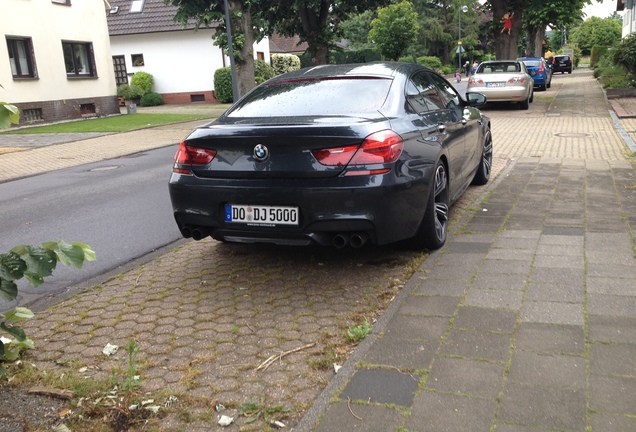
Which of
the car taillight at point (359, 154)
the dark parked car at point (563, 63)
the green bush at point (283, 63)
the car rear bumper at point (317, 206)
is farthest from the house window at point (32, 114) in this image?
the dark parked car at point (563, 63)

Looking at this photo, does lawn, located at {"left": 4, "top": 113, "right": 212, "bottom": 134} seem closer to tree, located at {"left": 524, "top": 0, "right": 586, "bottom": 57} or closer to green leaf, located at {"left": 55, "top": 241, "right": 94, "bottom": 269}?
tree, located at {"left": 524, "top": 0, "right": 586, "bottom": 57}

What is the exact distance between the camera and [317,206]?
13.6ft

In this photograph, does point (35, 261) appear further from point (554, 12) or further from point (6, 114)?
point (554, 12)

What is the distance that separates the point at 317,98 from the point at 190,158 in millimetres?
1142

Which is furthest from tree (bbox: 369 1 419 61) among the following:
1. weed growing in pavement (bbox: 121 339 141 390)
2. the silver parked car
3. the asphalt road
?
weed growing in pavement (bbox: 121 339 141 390)

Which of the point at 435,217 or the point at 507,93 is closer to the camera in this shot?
the point at 435,217

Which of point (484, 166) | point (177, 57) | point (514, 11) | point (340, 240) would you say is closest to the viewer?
point (340, 240)

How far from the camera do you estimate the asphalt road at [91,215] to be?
5355 mm

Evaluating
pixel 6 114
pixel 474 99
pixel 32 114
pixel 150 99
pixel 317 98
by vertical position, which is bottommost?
pixel 150 99

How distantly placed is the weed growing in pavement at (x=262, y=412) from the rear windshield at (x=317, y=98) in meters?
2.39

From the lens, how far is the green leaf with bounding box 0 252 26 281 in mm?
2633

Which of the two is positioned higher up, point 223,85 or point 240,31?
point 240,31

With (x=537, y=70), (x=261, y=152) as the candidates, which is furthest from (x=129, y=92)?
(x=261, y=152)

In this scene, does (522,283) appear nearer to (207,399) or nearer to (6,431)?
(207,399)
